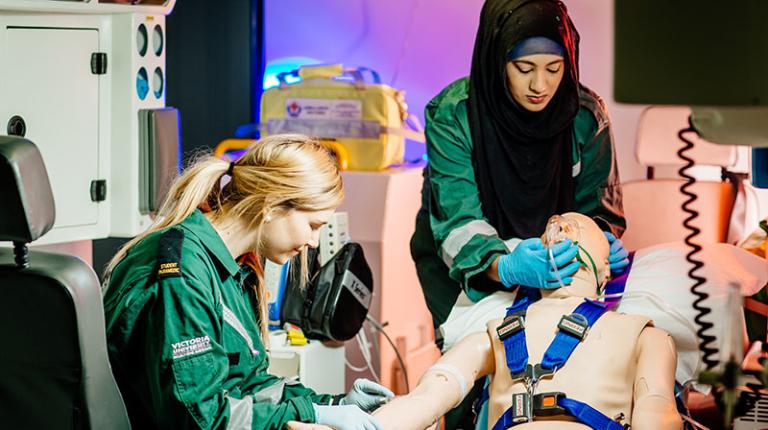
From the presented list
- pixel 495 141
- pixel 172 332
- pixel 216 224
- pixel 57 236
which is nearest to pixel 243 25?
pixel 57 236

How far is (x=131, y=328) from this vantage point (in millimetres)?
2555

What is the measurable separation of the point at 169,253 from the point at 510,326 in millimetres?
912

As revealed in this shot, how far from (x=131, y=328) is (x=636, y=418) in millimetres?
1165

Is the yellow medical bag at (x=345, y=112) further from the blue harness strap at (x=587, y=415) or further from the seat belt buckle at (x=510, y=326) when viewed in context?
the blue harness strap at (x=587, y=415)

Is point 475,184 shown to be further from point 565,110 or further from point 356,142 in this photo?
point 356,142

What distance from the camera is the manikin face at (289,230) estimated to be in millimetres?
2770

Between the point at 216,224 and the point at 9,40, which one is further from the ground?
the point at 9,40

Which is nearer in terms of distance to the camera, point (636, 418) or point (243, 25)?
point (636, 418)

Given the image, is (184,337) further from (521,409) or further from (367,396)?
(521,409)

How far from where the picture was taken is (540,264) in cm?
310

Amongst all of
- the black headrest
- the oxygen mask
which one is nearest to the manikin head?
the oxygen mask

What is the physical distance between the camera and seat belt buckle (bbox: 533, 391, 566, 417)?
2.84 m

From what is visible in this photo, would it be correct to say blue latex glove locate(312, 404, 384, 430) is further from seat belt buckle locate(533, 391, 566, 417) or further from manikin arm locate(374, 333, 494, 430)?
seat belt buckle locate(533, 391, 566, 417)

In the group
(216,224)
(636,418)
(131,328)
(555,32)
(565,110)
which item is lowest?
(636,418)
